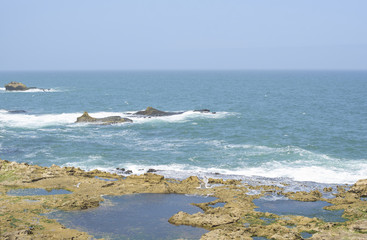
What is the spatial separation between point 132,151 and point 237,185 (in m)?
19.8

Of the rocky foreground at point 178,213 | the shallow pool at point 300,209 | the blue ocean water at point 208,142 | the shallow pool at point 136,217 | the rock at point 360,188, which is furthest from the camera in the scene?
the blue ocean water at point 208,142

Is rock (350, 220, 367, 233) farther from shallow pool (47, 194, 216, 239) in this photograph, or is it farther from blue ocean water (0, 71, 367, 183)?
blue ocean water (0, 71, 367, 183)

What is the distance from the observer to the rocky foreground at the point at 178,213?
88.7 feet

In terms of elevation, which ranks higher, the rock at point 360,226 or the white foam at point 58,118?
the rock at point 360,226

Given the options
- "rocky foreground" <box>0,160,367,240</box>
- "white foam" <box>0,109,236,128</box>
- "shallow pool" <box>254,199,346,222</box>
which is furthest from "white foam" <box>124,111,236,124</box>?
"shallow pool" <box>254,199,346,222</box>

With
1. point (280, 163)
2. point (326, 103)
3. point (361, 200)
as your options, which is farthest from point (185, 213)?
point (326, 103)

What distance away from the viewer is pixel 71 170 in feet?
140

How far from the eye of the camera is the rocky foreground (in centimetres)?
2703

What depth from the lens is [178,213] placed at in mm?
30312

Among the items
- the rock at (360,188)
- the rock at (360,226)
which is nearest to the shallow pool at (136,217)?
the rock at (360,226)

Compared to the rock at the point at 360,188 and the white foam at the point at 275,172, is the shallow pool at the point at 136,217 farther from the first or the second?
the rock at the point at 360,188

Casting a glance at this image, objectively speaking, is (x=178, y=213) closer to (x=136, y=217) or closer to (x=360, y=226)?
(x=136, y=217)

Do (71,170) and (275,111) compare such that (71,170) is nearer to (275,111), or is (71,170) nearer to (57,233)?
(57,233)

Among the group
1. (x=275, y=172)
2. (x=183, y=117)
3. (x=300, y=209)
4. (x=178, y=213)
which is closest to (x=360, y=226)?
(x=300, y=209)
